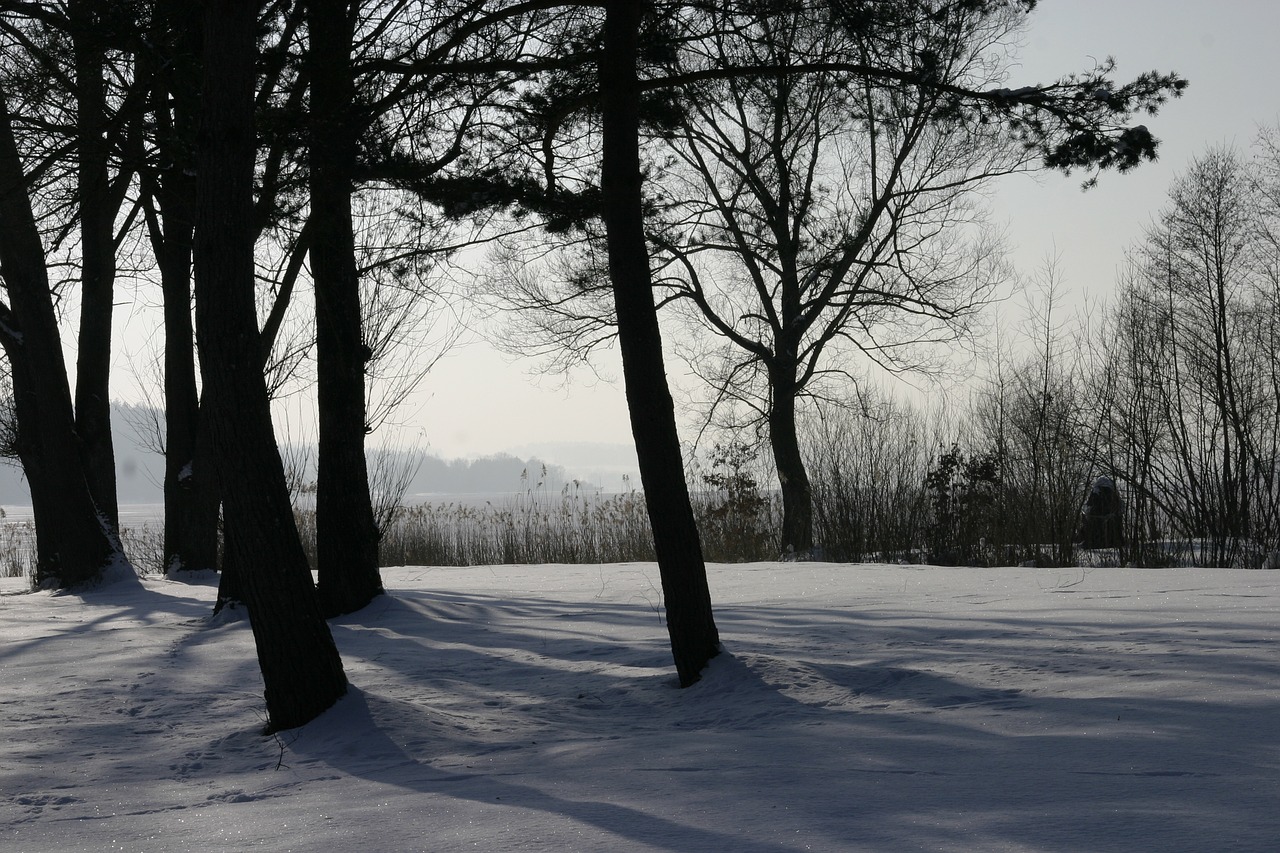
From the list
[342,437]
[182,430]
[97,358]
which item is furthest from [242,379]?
[97,358]

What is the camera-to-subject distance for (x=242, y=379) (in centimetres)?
399

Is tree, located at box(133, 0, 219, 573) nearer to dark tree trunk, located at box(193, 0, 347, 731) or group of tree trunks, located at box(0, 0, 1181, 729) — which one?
group of tree trunks, located at box(0, 0, 1181, 729)

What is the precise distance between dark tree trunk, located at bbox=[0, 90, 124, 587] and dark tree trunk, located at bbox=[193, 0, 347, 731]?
6.28 meters

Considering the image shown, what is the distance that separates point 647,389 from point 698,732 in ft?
5.19

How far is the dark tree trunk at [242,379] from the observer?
3977 mm

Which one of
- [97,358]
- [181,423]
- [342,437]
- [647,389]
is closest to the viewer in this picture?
[647,389]

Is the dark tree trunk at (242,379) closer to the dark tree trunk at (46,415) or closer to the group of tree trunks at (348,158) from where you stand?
the group of tree trunks at (348,158)

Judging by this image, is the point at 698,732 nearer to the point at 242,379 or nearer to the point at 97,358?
the point at 242,379

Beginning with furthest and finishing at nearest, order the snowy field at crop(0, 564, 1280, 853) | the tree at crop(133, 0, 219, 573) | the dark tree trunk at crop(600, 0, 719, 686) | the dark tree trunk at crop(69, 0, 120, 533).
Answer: the dark tree trunk at crop(69, 0, 120, 533)
the tree at crop(133, 0, 219, 573)
the dark tree trunk at crop(600, 0, 719, 686)
the snowy field at crop(0, 564, 1280, 853)

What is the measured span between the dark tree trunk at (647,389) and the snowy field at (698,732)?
14.1 inches

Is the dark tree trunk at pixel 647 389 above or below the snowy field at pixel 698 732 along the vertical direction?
above

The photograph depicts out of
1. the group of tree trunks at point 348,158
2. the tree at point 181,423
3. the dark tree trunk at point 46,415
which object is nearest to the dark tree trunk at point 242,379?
the group of tree trunks at point 348,158

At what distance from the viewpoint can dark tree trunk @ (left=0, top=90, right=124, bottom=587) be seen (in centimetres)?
918

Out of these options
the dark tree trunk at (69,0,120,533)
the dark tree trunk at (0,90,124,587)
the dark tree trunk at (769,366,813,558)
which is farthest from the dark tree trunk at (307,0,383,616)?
the dark tree trunk at (769,366,813,558)
